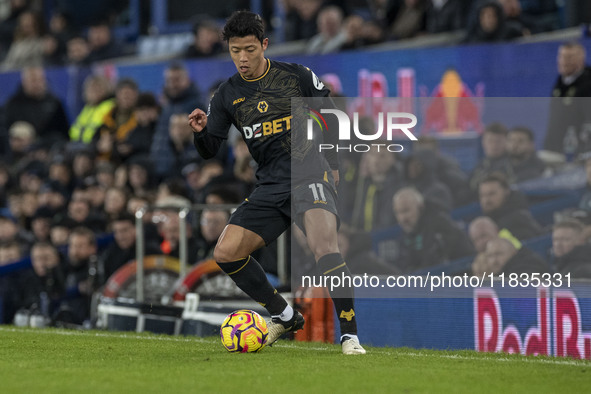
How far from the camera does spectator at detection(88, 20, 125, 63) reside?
56.0ft

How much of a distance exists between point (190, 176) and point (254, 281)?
571cm

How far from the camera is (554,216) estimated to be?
8867 millimetres

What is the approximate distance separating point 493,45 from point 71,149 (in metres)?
6.51

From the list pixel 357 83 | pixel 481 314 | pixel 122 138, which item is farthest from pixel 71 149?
pixel 481 314

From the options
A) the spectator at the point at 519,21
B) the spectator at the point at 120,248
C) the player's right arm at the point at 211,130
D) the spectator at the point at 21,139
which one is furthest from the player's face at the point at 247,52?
the spectator at the point at 21,139

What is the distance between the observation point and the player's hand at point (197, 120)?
702 centimetres

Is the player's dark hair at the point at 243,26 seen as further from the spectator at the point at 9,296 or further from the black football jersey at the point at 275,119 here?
the spectator at the point at 9,296

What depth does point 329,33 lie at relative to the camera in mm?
13680

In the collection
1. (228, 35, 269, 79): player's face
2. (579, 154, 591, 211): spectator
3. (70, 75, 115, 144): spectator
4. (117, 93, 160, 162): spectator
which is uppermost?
(70, 75, 115, 144): spectator

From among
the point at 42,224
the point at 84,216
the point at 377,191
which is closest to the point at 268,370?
the point at 377,191

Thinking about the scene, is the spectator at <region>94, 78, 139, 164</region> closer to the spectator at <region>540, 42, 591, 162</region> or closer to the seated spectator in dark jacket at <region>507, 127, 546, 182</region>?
the spectator at <region>540, 42, 591, 162</region>

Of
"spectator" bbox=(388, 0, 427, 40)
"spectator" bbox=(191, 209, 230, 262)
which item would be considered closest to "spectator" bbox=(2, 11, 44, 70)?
"spectator" bbox=(388, 0, 427, 40)

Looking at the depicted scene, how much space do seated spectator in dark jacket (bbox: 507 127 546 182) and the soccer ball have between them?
2899 millimetres

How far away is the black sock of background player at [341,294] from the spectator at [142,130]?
7.44m
